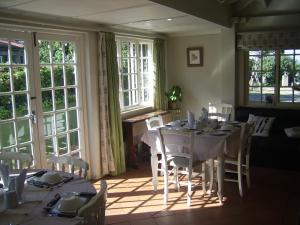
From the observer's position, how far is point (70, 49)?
4.53 m

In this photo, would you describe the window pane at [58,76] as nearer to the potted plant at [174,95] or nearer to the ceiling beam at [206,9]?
the ceiling beam at [206,9]

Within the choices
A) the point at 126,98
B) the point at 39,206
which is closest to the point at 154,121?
the point at 126,98

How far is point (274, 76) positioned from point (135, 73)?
249 cm

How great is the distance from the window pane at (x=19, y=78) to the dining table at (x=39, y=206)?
63.8 inches

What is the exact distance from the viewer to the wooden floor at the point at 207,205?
3.49m

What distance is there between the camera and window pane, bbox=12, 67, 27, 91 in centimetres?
376

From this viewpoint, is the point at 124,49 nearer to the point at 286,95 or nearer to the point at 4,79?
the point at 4,79

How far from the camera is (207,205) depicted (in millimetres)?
3859

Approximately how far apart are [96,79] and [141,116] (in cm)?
129

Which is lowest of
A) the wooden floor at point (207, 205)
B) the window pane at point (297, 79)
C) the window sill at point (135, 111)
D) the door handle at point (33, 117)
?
the wooden floor at point (207, 205)

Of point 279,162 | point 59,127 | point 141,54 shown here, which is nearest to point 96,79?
point 59,127

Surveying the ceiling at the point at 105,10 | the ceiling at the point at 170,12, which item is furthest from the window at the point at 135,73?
the ceiling at the point at 105,10

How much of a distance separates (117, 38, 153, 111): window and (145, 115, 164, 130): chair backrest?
0.79 metres

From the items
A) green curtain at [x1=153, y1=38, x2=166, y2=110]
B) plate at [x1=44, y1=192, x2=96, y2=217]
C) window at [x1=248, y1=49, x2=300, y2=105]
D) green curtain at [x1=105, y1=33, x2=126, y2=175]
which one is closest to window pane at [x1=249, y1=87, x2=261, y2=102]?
window at [x1=248, y1=49, x2=300, y2=105]
